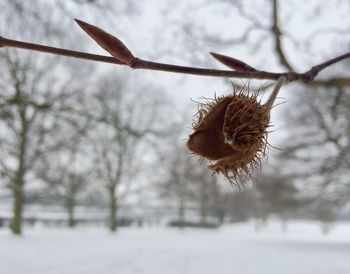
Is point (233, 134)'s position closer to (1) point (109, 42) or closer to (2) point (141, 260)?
(1) point (109, 42)

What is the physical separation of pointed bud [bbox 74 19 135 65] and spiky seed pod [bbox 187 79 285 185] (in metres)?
0.24

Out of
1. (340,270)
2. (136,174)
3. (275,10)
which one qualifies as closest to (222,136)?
(275,10)

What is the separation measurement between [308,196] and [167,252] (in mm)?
8778

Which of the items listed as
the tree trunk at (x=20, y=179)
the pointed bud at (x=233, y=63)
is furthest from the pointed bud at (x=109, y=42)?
the tree trunk at (x=20, y=179)

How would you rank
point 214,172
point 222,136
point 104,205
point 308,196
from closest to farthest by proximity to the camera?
point 222,136
point 214,172
point 308,196
point 104,205

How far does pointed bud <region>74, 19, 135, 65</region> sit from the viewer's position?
0.72 metres

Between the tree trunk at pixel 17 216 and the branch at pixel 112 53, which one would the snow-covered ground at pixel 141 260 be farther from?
the branch at pixel 112 53

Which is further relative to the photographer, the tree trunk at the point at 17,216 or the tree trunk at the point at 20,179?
the tree trunk at the point at 17,216

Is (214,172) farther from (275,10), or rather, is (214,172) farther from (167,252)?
(167,252)

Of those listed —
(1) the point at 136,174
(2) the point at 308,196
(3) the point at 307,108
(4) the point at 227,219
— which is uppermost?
(3) the point at 307,108

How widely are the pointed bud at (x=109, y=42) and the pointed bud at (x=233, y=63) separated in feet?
0.77

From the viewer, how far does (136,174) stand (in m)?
23.2

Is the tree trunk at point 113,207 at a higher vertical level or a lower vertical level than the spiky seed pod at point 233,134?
lower

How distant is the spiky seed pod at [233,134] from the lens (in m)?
0.87
